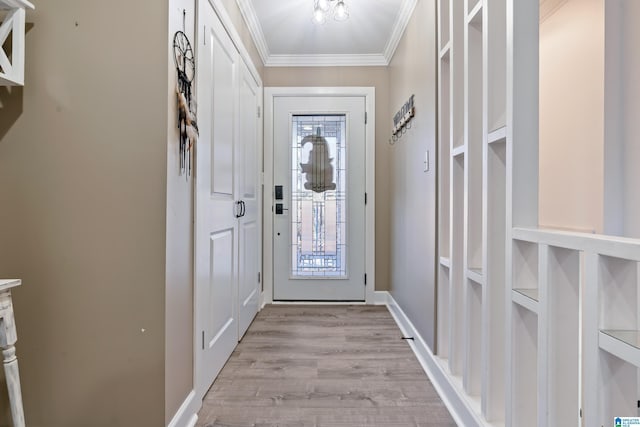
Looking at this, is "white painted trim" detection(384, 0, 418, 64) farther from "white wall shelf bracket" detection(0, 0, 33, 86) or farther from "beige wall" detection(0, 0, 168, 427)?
"white wall shelf bracket" detection(0, 0, 33, 86)

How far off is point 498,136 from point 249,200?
2.08 meters

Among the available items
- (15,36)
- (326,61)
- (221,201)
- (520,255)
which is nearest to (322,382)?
(221,201)

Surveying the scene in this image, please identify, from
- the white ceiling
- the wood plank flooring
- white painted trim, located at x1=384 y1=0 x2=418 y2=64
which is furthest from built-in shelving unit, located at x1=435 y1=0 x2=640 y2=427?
the white ceiling

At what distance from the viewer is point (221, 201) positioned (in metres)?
2.14

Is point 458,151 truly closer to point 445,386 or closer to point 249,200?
point 445,386

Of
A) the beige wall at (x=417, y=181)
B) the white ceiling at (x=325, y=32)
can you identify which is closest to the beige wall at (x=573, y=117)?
the beige wall at (x=417, y=181)

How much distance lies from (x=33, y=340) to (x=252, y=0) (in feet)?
8.15

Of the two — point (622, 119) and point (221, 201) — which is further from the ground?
point (622, 119)

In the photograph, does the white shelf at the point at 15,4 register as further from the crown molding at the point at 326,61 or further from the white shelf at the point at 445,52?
the crown molding at the point at 326,61

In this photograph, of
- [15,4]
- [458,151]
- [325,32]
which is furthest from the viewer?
[325,32]

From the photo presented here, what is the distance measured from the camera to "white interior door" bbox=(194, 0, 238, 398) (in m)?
1.76

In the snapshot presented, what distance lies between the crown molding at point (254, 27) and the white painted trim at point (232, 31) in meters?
0.22

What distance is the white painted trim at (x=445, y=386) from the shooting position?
1532 millimetres

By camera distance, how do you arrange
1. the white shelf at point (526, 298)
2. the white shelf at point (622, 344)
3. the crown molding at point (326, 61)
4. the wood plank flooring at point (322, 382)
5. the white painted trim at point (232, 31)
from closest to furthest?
the white shelf at point (622, 344), the white shelf at point (526, 298), the wood plank flooring at point (322, 382), the white painted trim at point (232, 31), the crown molding at point (326, 61)
